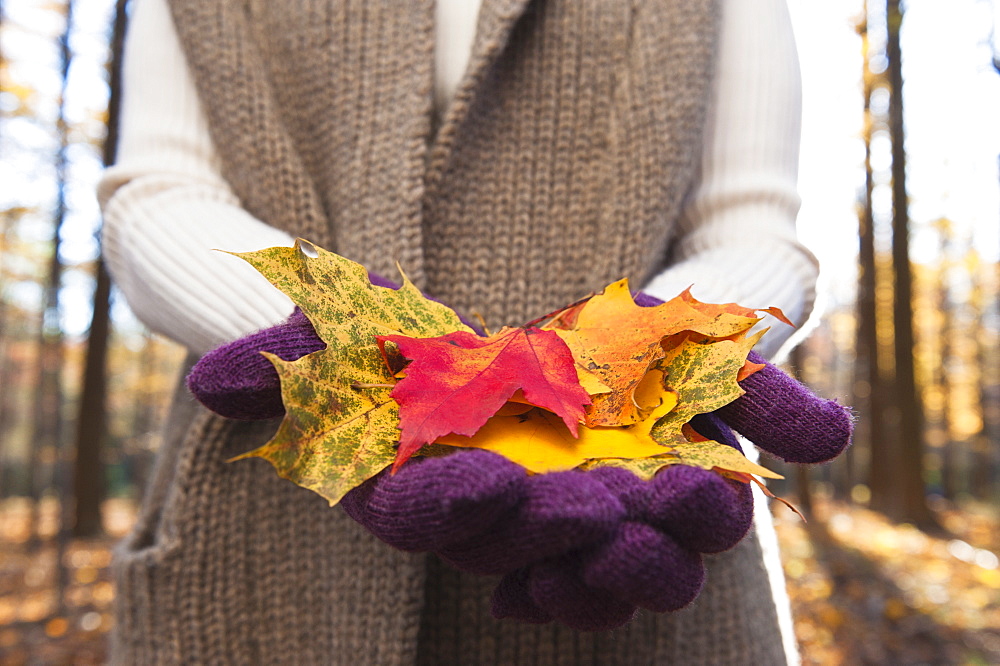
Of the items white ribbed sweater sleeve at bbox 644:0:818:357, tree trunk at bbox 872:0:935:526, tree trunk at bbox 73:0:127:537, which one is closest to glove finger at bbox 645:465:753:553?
white ribbed sweater sleeve at bbox 644:0:818:357

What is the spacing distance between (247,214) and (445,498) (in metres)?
0.64

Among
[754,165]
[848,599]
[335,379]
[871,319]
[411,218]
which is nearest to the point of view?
[335,379]

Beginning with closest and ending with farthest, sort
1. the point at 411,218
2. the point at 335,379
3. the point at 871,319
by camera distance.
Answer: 1. the point at 335,379
2. the point at 411,218
3. the point at 871,319

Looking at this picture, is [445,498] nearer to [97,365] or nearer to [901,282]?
[97,365]

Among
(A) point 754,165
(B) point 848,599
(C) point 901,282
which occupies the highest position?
(A) point 754,165

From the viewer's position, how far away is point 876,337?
825cm

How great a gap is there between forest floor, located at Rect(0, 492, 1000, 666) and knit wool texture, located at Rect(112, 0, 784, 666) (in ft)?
14.2

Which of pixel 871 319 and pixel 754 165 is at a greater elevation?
pixel 754 165

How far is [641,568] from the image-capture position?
452 mm

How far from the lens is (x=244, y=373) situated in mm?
577

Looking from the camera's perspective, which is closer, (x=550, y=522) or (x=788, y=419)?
(x=550, y=522)

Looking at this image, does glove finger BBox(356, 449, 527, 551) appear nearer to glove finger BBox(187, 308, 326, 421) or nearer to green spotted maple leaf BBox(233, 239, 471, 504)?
green spotted maple leaf BBox(233, 239, 471, 504)

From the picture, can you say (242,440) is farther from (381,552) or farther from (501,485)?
(501,485)

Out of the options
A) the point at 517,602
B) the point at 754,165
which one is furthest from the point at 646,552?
the point at 754,165
